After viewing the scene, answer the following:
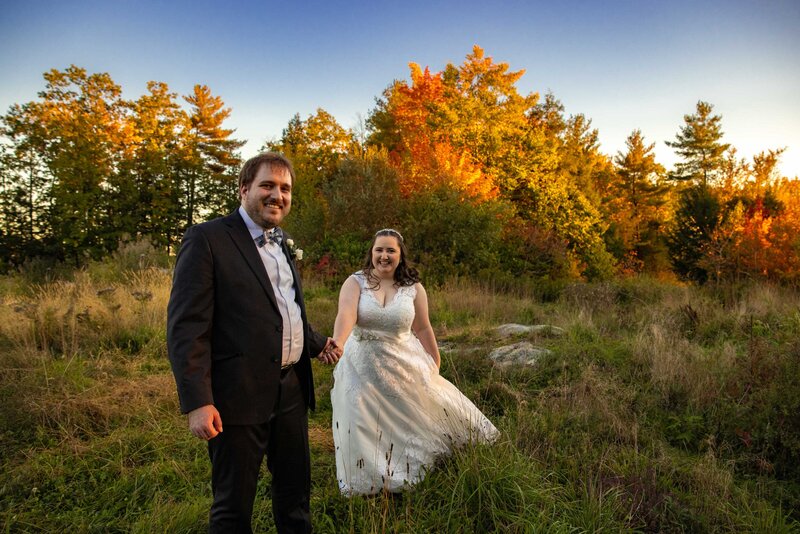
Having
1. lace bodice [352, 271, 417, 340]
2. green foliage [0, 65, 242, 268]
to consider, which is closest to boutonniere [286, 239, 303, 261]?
lace bodice [352, 271, 417, 340]

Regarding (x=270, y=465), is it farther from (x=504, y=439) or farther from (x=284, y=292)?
(x=504, y=439)

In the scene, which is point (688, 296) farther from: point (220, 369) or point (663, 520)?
point (220, 369)

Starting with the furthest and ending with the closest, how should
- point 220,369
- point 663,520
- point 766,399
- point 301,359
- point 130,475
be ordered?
point 766,399, point 130,475, point 663,520, point 301,359, point 220,369

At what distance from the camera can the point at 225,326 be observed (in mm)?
2092

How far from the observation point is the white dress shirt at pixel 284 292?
7.67ft

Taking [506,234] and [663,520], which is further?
[506,234]

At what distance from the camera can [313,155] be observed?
2952cm

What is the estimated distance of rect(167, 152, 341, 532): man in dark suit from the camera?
1.95 meters

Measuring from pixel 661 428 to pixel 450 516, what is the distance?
9.38 feet

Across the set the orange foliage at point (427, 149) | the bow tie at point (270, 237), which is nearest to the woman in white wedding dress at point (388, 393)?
the bow tie at point (270, 237)

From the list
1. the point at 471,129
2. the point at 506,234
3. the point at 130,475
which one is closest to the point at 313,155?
the point at 471,129

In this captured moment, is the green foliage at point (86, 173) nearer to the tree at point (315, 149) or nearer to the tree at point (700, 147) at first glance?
the tree at point (315, 149)

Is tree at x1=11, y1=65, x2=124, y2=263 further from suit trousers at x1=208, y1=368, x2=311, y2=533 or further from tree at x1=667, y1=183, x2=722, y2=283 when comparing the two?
tree at x1=667, y1=183, x2=722, y2=283

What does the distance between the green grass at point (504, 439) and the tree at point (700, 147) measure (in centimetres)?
3344
